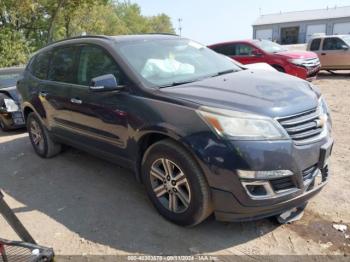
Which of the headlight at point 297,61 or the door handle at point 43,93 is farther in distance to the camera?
the headlight at point 297,61

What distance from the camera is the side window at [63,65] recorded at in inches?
187

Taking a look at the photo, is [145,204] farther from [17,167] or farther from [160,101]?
[17,167]

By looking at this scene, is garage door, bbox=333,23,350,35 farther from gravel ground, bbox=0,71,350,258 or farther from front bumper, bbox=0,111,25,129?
gravel ground, bbox=0,71,350,258

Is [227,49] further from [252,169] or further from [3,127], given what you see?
[252,169]

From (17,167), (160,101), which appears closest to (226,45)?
(17,167)

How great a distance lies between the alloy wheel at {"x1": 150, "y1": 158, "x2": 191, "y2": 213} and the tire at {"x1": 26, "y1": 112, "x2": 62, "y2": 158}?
103 inches

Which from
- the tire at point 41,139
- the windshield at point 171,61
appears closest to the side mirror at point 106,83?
the windshield at point 171,61

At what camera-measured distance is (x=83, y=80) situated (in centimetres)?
447

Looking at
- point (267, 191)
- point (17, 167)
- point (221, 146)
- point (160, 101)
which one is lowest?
point (17, 167)

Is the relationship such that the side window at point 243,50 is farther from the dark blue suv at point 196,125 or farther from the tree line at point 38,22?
the tree line at point 38,22

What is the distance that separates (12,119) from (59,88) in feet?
10.7

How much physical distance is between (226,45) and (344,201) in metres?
9.56

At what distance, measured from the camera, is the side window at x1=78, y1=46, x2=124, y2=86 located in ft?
13.1

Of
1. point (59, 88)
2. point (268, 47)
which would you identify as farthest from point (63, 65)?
point (268, 47)
